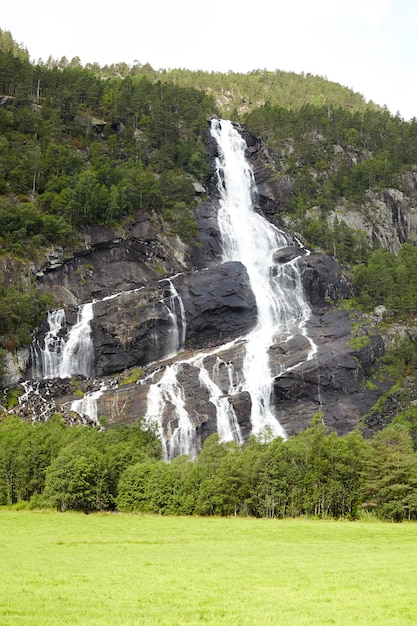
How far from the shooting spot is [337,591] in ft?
58.2

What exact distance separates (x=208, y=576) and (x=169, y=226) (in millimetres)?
85369

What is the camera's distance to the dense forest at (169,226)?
163 ft

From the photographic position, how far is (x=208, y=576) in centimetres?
2047

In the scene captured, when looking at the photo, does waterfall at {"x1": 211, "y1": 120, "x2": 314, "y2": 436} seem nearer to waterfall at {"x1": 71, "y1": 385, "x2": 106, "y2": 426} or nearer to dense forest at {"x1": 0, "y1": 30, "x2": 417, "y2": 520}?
dense forest at {"x1": 0, "y1": 30, "x2": 417, "y2": 520}

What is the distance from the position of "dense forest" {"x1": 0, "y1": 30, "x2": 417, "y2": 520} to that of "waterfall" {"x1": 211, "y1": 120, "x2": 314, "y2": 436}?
18.3 ft

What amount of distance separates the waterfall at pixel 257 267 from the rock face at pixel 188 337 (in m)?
1.17

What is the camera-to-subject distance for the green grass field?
1488 centimetres

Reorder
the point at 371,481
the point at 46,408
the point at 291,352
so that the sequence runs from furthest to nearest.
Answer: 1. the point at 291,352
2. the point at 46,408
3. the point at 371,481

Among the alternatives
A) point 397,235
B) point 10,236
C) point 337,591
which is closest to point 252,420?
point 10,236

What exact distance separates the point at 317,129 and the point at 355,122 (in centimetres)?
845

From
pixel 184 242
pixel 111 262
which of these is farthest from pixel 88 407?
pixel 184 242

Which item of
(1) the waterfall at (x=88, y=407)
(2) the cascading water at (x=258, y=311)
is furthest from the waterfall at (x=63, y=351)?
(2) the cascading water at (x=258, y=311)

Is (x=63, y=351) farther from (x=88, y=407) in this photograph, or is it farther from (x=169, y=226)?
(x=169, y=226)

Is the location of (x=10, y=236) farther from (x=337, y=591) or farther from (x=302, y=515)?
(x=337, y=591)
